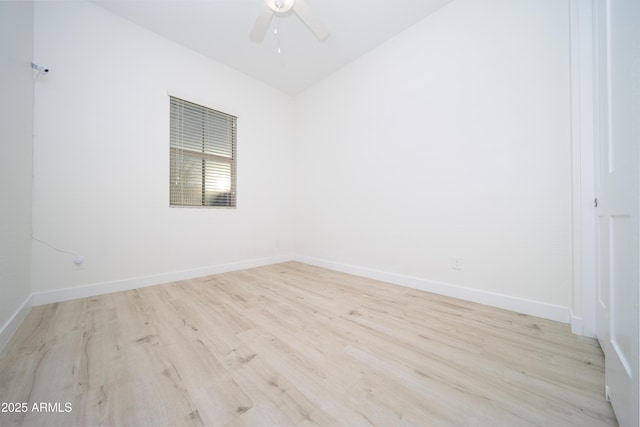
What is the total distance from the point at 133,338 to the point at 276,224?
240 centimetres

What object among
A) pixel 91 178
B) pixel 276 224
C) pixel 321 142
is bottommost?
pixel 276 224

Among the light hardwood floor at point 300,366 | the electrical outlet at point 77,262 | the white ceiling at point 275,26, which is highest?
the white ceiling at point 275,26

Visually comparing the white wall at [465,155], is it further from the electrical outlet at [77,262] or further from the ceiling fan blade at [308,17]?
the electrical outlet at [77,262]

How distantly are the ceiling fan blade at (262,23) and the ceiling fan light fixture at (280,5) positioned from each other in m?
0.06

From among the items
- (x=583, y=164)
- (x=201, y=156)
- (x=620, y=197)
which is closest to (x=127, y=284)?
(x=201, y=156)

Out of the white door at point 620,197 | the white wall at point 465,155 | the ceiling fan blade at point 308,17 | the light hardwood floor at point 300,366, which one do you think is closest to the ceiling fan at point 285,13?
the ceiling fan blade at point 308,17

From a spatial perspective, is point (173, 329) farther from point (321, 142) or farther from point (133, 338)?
point (321, 142)

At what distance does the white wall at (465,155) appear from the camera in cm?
166

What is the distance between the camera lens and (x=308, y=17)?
186cm

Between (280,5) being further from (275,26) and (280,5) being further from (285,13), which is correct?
(275,26)

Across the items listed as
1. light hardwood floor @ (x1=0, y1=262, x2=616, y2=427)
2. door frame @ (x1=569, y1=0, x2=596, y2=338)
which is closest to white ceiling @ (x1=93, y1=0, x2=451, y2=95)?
door frame @ (x1=569, y1=0, x2=596, y2=338)

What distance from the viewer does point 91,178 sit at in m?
2.13

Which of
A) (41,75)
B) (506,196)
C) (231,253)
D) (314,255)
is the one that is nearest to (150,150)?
(41,75)

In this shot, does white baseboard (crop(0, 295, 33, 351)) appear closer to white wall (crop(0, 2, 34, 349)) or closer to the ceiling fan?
white wall (crop(0, 2, 34, 349))
